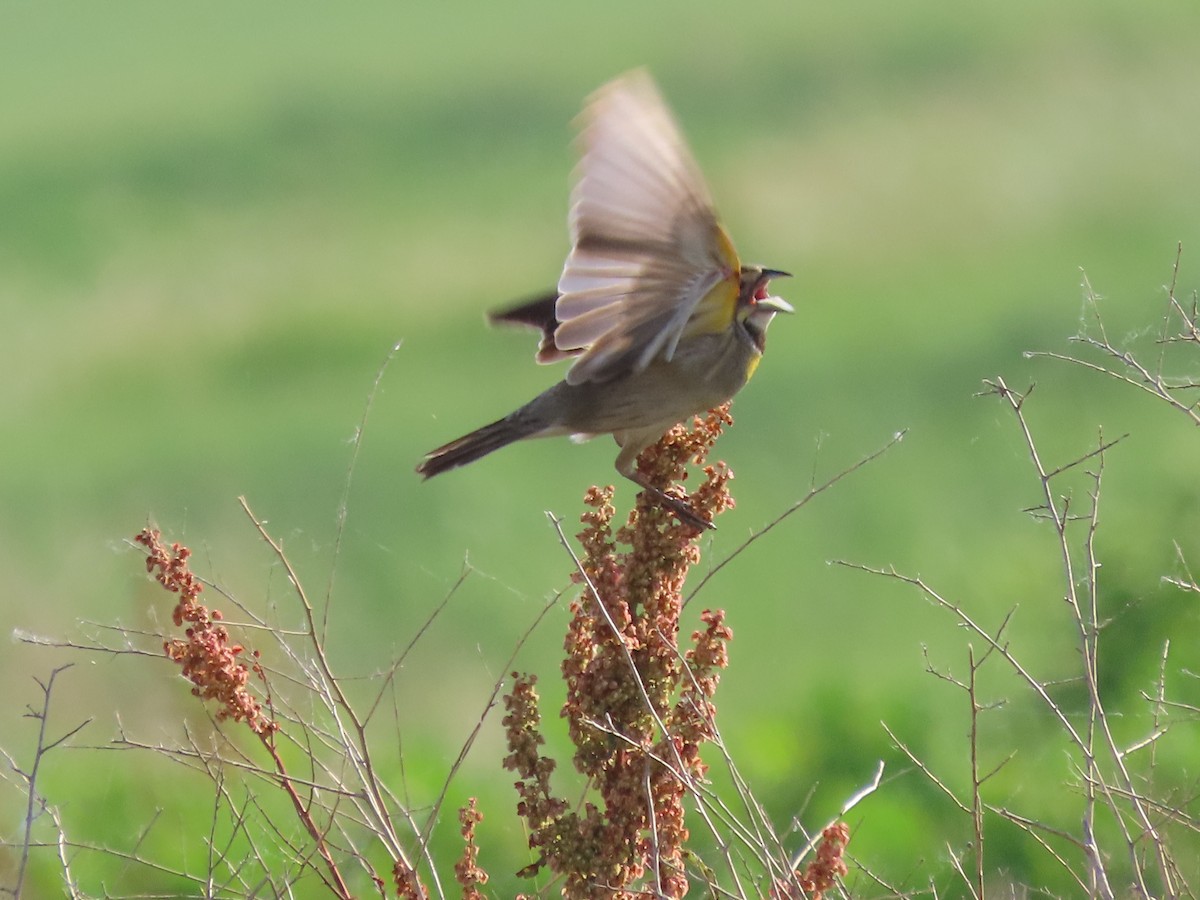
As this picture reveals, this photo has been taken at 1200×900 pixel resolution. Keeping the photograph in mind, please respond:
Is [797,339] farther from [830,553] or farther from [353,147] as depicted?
[353,147]

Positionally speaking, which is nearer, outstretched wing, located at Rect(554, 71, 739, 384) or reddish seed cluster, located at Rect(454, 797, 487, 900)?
reddish seed cluster, located at Rect(454, 797, 487, 900)

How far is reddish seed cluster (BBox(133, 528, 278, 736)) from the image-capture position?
9.32ft

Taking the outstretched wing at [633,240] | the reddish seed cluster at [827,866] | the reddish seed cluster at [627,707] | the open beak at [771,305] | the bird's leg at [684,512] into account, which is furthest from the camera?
the open beak at [771,305]

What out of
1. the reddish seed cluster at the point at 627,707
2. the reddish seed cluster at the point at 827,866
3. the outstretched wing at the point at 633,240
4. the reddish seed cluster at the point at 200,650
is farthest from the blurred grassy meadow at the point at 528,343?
the reddish seed cluster at the point at 827,866

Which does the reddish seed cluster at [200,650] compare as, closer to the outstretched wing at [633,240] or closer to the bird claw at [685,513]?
the bird claw at [685,513]

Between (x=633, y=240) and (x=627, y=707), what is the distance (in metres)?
1.02

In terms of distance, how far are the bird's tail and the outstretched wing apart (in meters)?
0.35

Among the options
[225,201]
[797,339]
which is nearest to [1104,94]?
[797,339]

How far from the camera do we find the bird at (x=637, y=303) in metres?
3.11

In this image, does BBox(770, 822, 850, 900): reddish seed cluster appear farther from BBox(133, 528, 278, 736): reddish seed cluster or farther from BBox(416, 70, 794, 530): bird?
BBox(133, 528, 278, 736): reddish seed cluster

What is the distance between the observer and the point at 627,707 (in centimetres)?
290

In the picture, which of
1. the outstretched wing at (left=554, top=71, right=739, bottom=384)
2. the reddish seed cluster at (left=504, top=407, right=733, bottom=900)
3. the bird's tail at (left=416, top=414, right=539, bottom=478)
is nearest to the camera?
the reddish seed cluster at (left=504, top=407, right=733, bottom=900)

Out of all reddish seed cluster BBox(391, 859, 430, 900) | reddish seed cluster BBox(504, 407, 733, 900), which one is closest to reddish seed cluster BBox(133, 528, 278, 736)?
reddish seed cluster BBox(391, 859, 430, 900)

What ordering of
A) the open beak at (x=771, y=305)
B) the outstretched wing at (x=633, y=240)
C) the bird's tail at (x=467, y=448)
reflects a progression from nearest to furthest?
the outstretched wing at (x=633, y=240) → the bird's tail at (x=467, y=448) → the open beak at (x=771, y=305)
